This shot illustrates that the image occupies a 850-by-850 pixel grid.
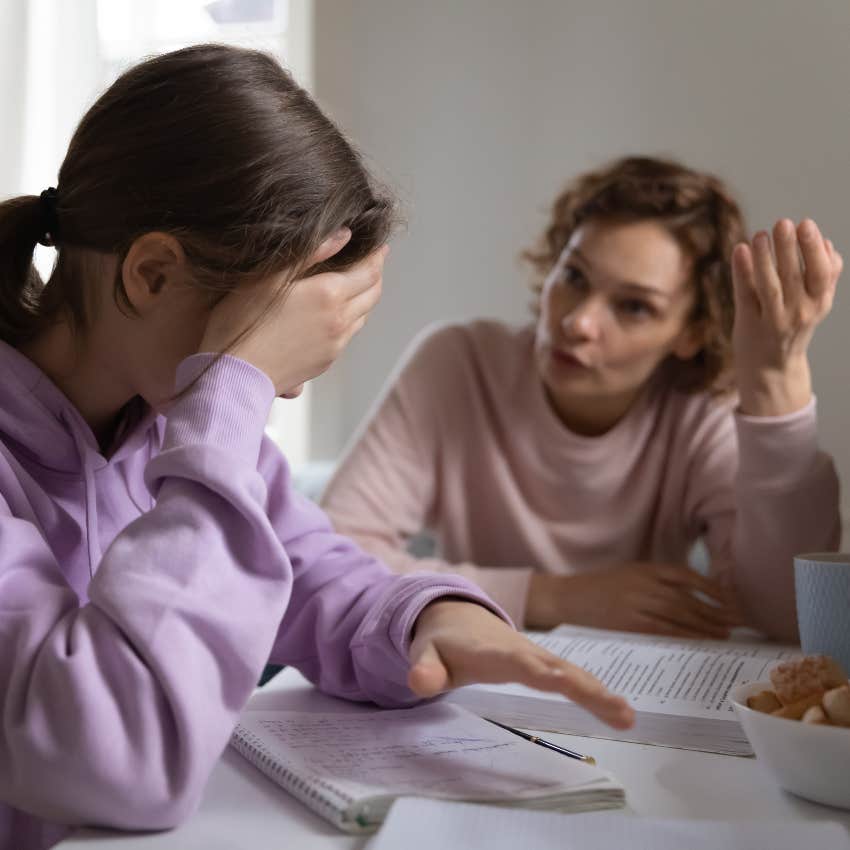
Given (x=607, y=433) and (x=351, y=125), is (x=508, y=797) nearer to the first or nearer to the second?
(x=607, y=433)

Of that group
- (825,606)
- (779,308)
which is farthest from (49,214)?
(779,308)

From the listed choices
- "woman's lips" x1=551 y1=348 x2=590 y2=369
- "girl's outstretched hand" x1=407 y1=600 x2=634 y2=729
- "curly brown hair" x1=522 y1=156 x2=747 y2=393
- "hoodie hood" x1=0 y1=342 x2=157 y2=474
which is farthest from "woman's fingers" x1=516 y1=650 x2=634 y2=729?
"curly brown hair" x1=522 y1=156 x2=747 y2=393

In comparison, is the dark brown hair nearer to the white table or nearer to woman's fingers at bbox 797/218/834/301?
the white table

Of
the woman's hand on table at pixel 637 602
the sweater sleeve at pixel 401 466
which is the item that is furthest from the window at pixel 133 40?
the woman's hand on table at pixel 637 602

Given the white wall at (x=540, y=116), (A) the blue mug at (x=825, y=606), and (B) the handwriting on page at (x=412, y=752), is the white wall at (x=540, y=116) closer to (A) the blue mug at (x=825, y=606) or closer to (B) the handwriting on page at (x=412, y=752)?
(A) the blue mug at (x=825, y=606)

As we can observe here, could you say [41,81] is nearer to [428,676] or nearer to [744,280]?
[744,280]

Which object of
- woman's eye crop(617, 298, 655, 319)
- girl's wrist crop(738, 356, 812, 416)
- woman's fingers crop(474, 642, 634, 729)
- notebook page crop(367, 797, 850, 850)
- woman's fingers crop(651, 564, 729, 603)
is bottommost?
woman's fingers crop(651, 564, 729, 603)

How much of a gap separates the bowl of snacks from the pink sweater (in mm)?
755

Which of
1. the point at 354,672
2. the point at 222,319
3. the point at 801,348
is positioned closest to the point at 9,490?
the point at 222,319

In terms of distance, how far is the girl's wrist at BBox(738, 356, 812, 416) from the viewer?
126 cm

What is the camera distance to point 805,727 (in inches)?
23.9

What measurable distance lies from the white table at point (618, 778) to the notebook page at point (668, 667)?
0.08 meters

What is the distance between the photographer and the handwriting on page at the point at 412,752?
61cm

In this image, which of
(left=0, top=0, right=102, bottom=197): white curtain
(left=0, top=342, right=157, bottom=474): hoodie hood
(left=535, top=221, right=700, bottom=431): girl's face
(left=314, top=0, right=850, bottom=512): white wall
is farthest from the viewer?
(left=314, top=0, right=850, bottom=512): white wall
